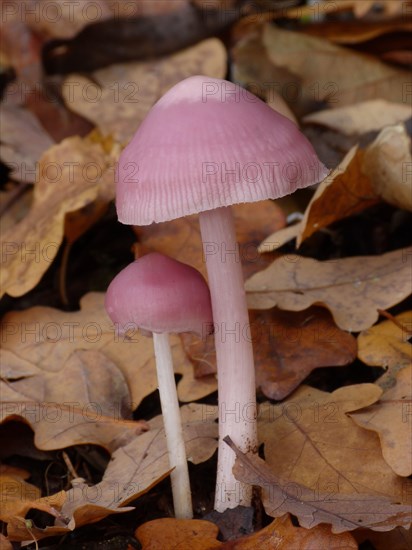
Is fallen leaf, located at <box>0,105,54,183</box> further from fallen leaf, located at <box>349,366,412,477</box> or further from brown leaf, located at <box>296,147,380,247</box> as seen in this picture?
fallen leaf, located at <box>349,366,412,477</box>

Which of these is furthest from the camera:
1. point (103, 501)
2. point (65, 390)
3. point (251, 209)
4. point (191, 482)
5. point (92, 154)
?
point (92, 154)

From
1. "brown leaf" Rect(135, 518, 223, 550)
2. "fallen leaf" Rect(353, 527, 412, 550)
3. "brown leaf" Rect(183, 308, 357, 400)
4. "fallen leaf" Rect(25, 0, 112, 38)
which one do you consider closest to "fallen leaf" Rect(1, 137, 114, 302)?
"brown leaf" Rect(183, 308, 357, 400)

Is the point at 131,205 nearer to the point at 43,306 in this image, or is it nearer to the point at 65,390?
the point at 65,390

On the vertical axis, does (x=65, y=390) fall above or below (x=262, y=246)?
below

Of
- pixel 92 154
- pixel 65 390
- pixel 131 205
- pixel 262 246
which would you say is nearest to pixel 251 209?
pixel 262 246

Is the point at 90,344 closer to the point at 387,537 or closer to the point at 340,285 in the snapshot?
the point at 340,285

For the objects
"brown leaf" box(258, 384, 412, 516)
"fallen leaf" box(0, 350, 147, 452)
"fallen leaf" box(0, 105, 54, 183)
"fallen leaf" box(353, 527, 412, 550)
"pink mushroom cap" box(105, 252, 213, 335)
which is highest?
"pink mushroom cap" box(105, 252, 213, 335)
